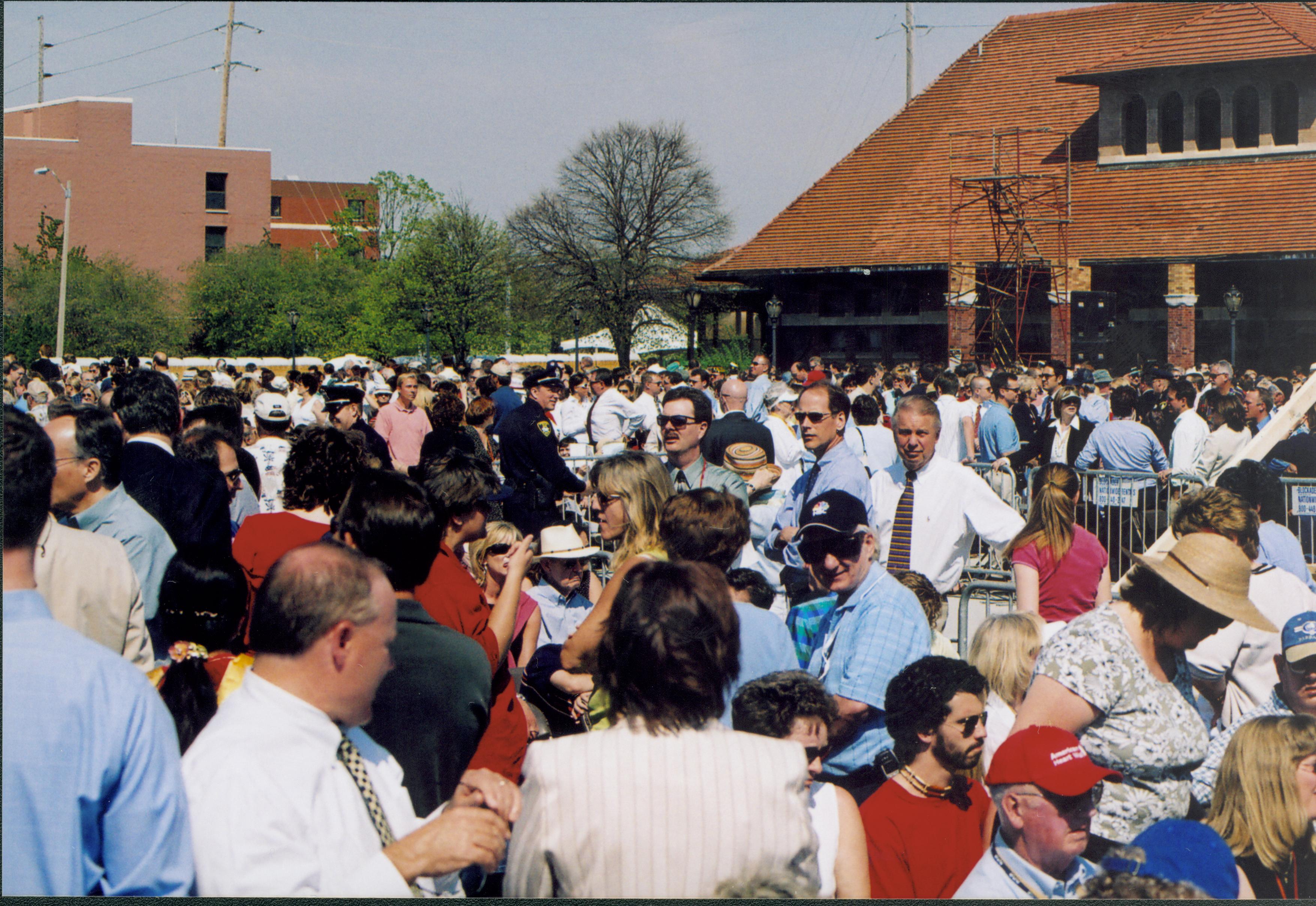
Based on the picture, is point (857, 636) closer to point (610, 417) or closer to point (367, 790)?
point (367, 790)

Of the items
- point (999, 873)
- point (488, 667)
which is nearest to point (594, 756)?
point (488, 667)

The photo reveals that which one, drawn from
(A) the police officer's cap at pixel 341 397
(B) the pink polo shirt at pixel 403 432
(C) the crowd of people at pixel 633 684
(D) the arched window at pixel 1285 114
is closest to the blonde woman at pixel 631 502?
(C) the crowd of people at pixel 633 684

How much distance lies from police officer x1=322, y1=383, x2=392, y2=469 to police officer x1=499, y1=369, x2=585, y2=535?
1003mm

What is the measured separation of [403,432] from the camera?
1104 cm

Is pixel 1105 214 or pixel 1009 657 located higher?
pixel 1105 214

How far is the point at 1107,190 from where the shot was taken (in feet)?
108

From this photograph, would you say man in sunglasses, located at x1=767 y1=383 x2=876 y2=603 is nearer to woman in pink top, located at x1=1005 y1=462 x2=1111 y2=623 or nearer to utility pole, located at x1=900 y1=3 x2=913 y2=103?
woman in pink top, located at x1=1005 y1=462 x2=1111 y2=623

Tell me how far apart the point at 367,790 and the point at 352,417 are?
7735 millimetres

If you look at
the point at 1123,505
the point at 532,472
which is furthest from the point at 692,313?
the point at 532,472

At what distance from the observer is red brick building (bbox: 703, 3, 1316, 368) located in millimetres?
30000

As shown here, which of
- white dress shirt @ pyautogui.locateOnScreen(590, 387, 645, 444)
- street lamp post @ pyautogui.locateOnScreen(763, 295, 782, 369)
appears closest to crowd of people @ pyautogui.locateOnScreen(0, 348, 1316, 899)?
white dress shirt @ pyautogui.locateOnScreen(590, 387, 645, 444)

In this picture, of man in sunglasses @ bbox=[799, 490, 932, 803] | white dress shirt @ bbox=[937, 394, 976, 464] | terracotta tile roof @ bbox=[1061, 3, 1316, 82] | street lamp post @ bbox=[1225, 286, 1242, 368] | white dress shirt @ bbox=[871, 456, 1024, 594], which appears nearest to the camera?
man in sunglasses @ bbox=[799, 490, 932, 803]

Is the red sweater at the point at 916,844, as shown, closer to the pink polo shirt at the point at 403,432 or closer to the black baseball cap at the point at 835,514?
the black baseball cap at the point at 835,514

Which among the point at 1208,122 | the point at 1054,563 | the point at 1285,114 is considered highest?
the point at 1208,122
